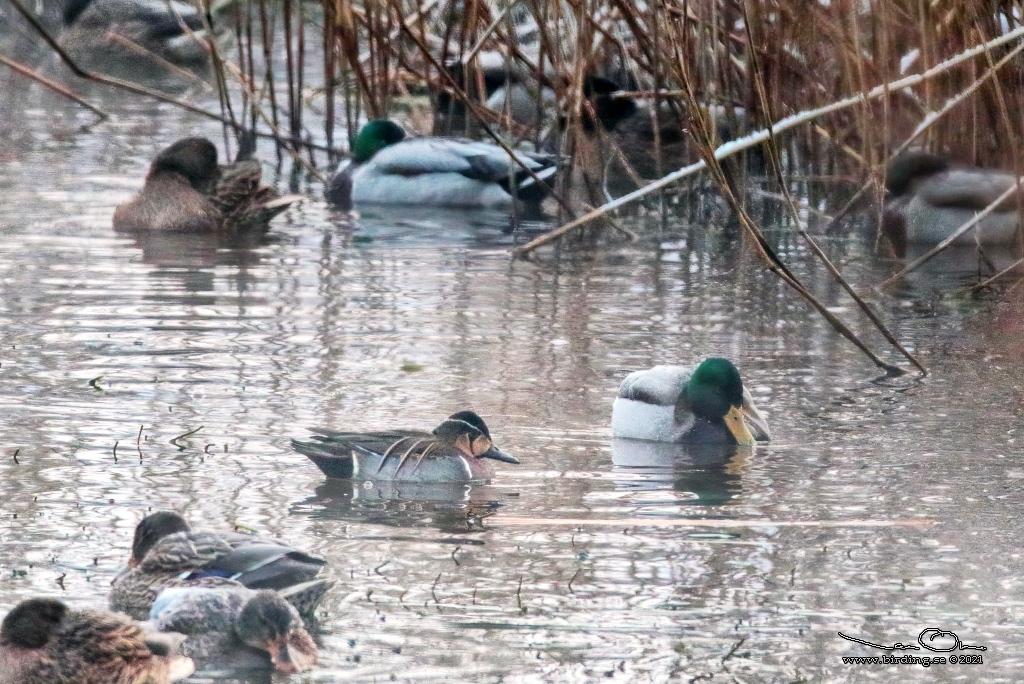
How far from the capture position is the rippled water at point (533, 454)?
486cm

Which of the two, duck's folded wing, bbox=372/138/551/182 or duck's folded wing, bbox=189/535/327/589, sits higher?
duck's folded wing, bbox=372/138/551/182

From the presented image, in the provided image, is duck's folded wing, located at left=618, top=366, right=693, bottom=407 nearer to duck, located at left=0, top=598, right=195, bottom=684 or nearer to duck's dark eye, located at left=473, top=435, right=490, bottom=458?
duck's dark eye, located at left=473, top=435, right=490, bottom=458

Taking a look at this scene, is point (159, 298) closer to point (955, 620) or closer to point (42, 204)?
point (42, 204)

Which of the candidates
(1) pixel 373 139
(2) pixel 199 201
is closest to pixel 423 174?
(1) pixel 373 139

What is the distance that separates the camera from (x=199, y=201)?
1258 cm

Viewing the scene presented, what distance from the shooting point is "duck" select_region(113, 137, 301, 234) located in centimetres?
1226

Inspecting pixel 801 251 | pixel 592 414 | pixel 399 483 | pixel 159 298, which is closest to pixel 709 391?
pixel 592 414

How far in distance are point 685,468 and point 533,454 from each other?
0.56 metres

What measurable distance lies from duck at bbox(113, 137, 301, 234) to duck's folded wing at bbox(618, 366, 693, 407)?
18.9ft

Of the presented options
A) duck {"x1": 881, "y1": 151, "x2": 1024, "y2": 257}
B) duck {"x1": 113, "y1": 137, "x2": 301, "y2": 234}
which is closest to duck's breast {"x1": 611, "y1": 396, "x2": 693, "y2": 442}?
duck {"x1": 881, "y1": 151, "x2": 1024, "y2": 257}

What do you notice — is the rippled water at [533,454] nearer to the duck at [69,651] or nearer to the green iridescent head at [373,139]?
the duck at [69,651]

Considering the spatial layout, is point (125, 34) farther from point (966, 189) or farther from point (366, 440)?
point (366, 440)

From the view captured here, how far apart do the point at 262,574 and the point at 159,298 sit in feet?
16.0

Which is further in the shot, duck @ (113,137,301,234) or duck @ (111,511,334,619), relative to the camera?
duck @ (113,137,301,234)
